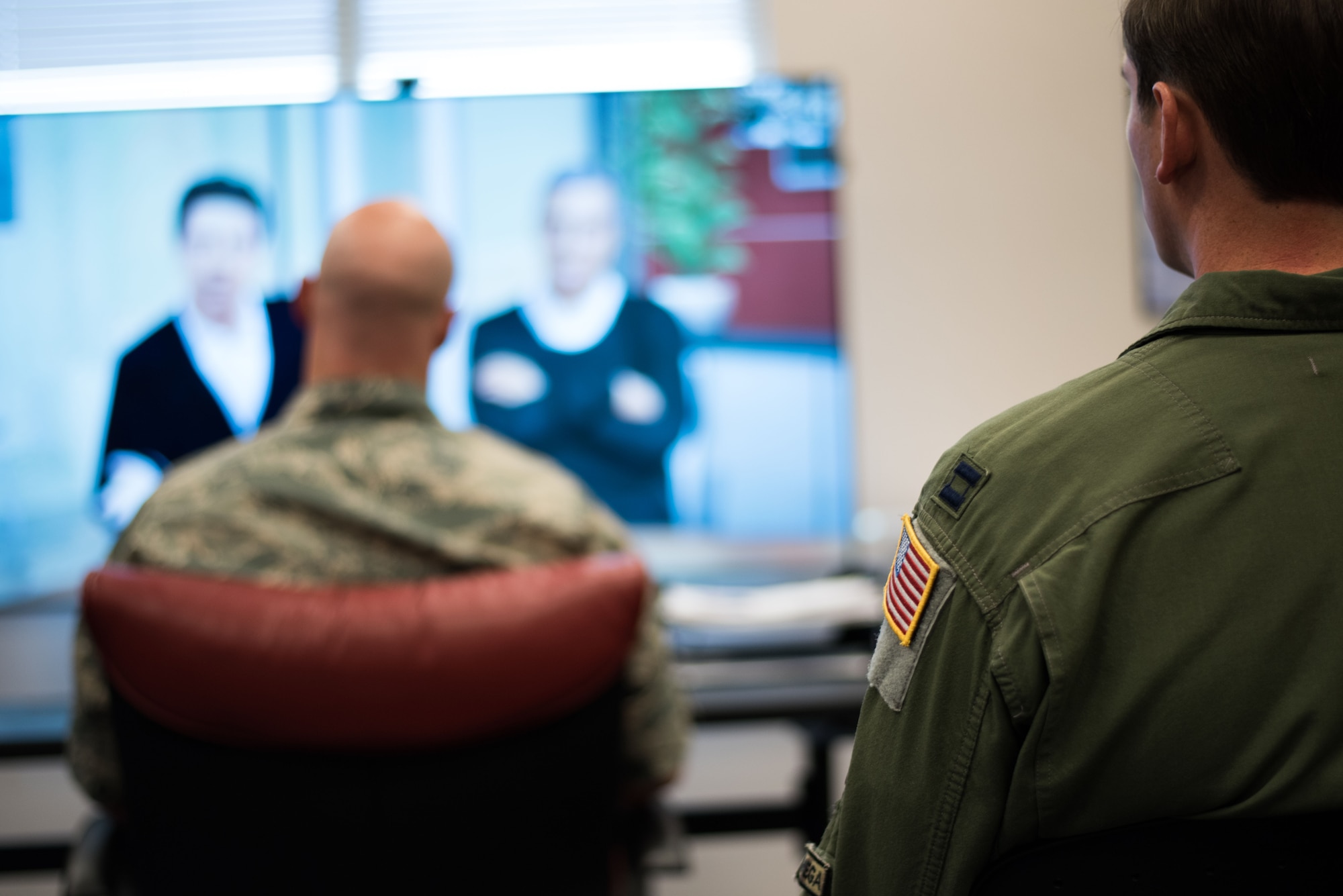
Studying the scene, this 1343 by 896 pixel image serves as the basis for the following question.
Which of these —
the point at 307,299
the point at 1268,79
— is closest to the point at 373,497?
the point at 307,299

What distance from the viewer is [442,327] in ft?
5.13

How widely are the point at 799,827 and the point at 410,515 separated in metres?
1.21

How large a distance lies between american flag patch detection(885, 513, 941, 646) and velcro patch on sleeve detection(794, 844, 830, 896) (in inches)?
7.3

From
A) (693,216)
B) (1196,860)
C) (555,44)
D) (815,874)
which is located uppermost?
(555,44)

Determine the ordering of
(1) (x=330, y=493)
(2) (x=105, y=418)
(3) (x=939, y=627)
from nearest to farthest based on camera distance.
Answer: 1. (3) (x=939, y=627)
2. (1) (x=330, y=493)
3. (2) (x=105, y=418)

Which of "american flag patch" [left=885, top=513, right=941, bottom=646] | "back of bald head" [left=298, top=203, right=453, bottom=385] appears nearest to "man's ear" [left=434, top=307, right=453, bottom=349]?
"back of bald head" [left=298, top=203, right=453, bottom=385]

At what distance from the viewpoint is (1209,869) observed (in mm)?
647

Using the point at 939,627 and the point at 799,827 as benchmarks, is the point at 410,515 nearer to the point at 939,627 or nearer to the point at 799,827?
the point at 939,627

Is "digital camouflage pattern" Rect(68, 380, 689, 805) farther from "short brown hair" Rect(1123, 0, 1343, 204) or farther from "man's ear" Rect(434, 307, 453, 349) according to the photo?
"short brown hair" Rect(1123, 0, 1343, 204)

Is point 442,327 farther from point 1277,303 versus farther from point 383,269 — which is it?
point 1277,303

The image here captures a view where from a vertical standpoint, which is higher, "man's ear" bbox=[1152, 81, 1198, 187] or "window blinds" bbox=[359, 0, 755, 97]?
"window blinds" bbox=[359, 0, 755, 97]

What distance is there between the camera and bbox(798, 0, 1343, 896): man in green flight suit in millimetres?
662

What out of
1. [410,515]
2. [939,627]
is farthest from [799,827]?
[939,627]

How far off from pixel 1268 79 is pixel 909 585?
409 mm
